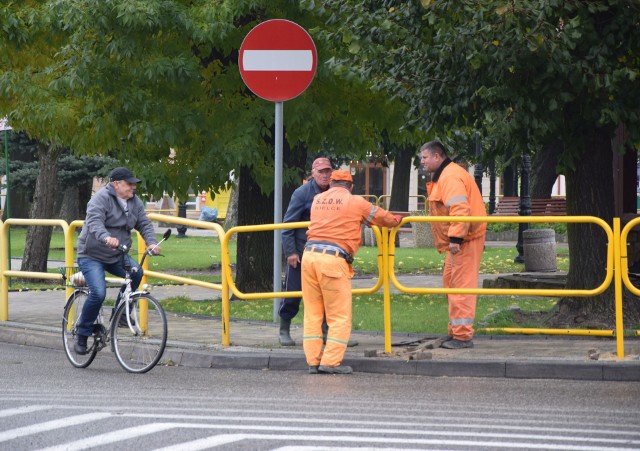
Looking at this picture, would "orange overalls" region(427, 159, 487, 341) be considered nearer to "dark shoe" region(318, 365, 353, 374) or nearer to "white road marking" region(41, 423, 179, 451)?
"dark shoe" region(318, 365, 353, 374)

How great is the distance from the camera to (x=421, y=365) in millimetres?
11062

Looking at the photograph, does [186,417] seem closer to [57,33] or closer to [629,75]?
[629,75]

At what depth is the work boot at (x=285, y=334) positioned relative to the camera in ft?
40.0

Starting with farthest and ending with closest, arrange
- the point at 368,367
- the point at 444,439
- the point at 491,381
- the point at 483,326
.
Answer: the point at 483,326
the point at 368,367
the point at 491,381
the point at 444,439

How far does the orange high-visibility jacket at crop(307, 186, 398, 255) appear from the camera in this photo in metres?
11.0

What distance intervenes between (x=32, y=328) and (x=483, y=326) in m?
4.61

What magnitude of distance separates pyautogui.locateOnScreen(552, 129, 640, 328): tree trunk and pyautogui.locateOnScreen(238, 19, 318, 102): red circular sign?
9.48ft

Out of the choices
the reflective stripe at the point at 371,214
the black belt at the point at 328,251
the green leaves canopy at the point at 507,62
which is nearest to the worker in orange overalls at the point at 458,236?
the green leaves canopy at the point at 507,62

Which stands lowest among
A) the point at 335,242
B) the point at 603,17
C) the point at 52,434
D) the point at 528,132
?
the point at 52,434

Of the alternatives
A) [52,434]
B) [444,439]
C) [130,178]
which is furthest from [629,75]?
[52,434]

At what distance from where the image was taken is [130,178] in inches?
469

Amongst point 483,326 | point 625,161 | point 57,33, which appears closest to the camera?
point 483,326

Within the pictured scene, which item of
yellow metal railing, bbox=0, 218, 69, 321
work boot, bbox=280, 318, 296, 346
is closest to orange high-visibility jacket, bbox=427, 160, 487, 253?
work boot, bbox=280, 318, 296, 346

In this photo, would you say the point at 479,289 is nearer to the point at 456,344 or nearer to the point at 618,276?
the point at 456,344
